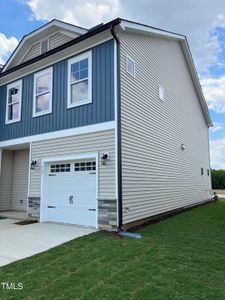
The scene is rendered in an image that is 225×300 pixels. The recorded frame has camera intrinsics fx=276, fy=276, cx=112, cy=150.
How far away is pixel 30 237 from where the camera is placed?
723cm

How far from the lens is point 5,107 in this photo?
12.0 m

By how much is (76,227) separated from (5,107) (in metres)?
6.55

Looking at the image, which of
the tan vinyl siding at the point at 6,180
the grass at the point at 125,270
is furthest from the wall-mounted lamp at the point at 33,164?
the grass at the point at 125,270

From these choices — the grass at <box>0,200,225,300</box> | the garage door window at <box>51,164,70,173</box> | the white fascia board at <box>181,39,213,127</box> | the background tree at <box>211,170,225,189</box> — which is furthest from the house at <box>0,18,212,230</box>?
the background tree at <box>211,170,225,189</box>

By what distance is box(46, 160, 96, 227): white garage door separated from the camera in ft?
28.3

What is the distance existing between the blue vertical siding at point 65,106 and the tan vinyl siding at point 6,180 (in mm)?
1097

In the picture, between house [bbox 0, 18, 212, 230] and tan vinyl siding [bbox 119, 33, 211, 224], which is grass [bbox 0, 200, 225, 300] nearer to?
house [bbox 0, 18, 212, 230]

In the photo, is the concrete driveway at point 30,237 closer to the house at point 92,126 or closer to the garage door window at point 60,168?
the house at point 92,126

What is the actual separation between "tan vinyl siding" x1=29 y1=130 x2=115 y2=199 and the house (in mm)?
31

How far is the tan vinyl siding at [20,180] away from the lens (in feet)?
40.6

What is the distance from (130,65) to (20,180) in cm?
717

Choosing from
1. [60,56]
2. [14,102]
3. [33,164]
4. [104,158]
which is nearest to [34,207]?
[33,164]

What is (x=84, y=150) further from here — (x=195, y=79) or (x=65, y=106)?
(x=195, y=79)

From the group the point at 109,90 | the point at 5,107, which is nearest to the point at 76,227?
the point at 109,90
